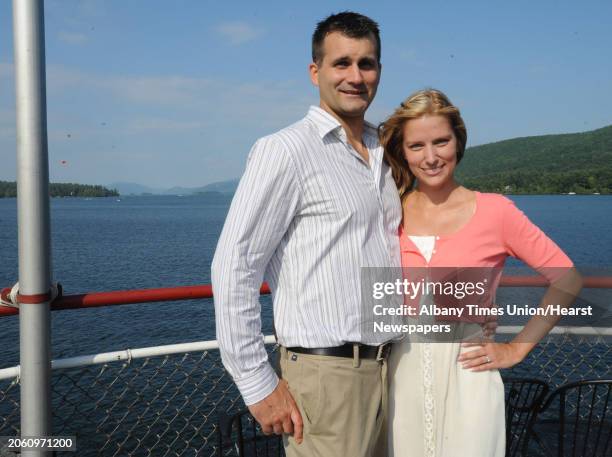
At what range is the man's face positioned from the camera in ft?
6.21

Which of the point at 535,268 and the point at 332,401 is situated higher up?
the point at 535,268

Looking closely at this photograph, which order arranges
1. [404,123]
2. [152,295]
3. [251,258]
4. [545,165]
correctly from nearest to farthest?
1. [251,258]
2. [404,123]
3. [152,295]
4. [545,165]

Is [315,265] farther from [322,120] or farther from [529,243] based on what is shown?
[529,243]

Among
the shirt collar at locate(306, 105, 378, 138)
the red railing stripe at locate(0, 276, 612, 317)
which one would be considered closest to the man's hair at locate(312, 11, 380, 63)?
the shirt collar at locate(306, 105, 378, 138)

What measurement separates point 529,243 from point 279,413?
1.07 meters

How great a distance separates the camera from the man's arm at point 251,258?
A: 166 cm

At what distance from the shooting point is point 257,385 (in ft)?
5.58

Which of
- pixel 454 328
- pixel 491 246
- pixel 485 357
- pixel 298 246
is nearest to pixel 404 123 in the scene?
pixel 491 246

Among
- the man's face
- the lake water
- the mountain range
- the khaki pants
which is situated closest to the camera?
the khaki pants

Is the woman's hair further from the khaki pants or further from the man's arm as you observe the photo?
the khaki pants

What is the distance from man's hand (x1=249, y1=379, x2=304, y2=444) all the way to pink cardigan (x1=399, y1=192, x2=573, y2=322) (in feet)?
1.91

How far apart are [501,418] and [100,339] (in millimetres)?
14081

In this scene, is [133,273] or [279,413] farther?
[133,273]

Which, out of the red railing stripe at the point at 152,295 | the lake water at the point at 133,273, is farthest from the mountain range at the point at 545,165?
the red railing stripe at the point at 152,295
